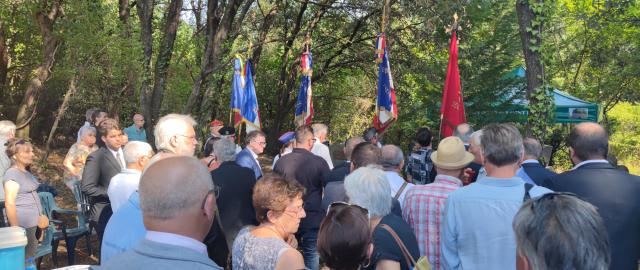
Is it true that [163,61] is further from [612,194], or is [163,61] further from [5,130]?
[612,194]

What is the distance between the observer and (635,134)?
2291cm

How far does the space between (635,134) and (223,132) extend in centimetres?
2025

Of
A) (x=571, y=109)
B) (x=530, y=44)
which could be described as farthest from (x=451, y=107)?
(x=571, y=109)

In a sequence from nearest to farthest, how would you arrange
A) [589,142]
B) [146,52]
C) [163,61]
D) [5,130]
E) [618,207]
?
[618,207], [589,142], [5,130], [146,52], [163,61]

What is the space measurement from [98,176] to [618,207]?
15.0ft

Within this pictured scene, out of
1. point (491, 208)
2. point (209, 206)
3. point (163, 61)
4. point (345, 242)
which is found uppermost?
point (163, 61)

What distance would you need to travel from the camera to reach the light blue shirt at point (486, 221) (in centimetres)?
325

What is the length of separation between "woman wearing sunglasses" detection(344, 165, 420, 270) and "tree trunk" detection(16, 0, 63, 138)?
11.2 m

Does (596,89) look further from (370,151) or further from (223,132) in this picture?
(370,151)

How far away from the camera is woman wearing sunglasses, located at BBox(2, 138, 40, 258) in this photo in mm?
5336

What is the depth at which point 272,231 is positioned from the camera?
333 centimetres

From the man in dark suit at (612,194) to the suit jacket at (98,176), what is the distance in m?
4.13

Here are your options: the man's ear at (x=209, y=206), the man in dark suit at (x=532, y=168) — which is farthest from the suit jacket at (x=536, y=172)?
the man's ear at (x=209, y=206)

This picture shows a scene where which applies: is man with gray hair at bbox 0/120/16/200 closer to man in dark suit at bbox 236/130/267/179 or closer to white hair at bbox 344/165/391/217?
man in dark suit at bbox 236/130/267/179
